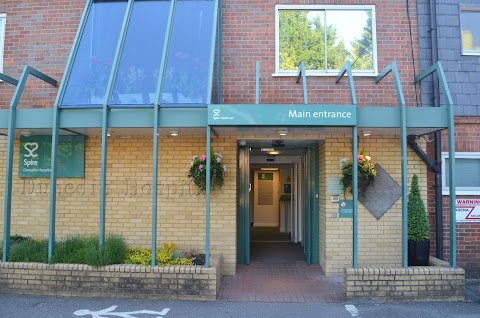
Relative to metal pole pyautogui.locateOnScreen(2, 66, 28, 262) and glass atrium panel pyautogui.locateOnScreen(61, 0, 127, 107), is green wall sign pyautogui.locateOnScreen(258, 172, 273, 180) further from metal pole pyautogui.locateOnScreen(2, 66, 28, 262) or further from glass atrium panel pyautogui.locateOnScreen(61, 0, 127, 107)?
metal pole pyautogui.locateOnScreen(2, 66, 28, 262)

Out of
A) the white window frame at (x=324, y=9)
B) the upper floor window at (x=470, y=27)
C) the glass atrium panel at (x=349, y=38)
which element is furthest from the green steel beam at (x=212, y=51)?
the upper floor window at (x=470, y=27)

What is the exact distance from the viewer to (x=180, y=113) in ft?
20.7

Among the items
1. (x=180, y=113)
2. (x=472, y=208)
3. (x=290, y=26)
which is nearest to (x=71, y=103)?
(x=180, y=113)

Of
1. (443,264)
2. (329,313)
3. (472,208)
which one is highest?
(472,208)

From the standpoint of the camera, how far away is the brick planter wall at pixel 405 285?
19.2ft

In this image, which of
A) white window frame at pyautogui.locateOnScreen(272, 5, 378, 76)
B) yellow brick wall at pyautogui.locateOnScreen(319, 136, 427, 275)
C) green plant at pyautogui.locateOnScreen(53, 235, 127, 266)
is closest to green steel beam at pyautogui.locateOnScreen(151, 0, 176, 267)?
green plant at pyautogui.locateOnScreen(53, 235, 127, 266)

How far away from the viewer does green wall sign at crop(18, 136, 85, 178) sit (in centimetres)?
780

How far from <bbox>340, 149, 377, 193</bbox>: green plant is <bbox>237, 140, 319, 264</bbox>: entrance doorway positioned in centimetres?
100

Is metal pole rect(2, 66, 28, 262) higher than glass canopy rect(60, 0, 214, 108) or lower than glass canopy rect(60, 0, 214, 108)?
lower

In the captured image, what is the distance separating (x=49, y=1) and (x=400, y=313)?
891 cm

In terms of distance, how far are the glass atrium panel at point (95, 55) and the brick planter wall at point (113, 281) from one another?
2738 mm

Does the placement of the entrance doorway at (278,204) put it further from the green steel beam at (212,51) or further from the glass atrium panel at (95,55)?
the glass atrium panel at (95,55)

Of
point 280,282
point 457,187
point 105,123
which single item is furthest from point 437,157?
point 105,123

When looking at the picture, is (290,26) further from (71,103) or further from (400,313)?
(400,313)
